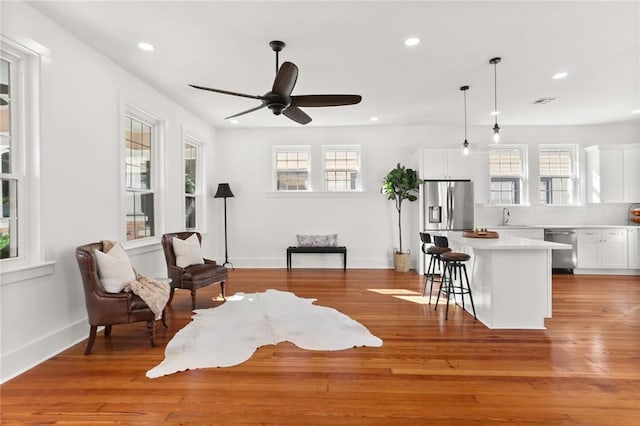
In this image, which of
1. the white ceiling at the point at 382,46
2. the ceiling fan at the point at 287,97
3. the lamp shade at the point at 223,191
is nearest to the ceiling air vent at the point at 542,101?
the white ceiling at the point at 382,46

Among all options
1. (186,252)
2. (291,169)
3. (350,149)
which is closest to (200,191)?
(291,169)

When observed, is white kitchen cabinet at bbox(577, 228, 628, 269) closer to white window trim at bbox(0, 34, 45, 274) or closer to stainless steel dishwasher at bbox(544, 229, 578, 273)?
stainless steel dishwasher at bbox(544, 229, 578, 273)

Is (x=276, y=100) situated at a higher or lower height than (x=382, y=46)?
lower

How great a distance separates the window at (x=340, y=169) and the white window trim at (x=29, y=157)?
490 cm

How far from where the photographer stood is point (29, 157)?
9.03 feet

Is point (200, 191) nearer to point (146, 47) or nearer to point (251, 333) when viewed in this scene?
point (146, 47)

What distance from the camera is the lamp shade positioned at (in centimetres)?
646

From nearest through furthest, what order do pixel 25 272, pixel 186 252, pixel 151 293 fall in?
1. pixel 25 272
2. pixel 151 293
3. pixel 186 252

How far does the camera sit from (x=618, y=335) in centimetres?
321

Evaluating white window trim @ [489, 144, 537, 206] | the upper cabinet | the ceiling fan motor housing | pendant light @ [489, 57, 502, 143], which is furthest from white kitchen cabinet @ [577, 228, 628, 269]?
the ceiling fan motor housing

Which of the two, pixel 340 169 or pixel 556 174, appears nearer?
pixel 556 174

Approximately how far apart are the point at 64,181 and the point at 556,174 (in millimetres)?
8176

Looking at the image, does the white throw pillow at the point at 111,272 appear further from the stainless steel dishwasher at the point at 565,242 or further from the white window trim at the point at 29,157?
the stainless steel dishwasher at the point at 565,242

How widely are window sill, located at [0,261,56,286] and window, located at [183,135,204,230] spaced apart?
2.85 m
